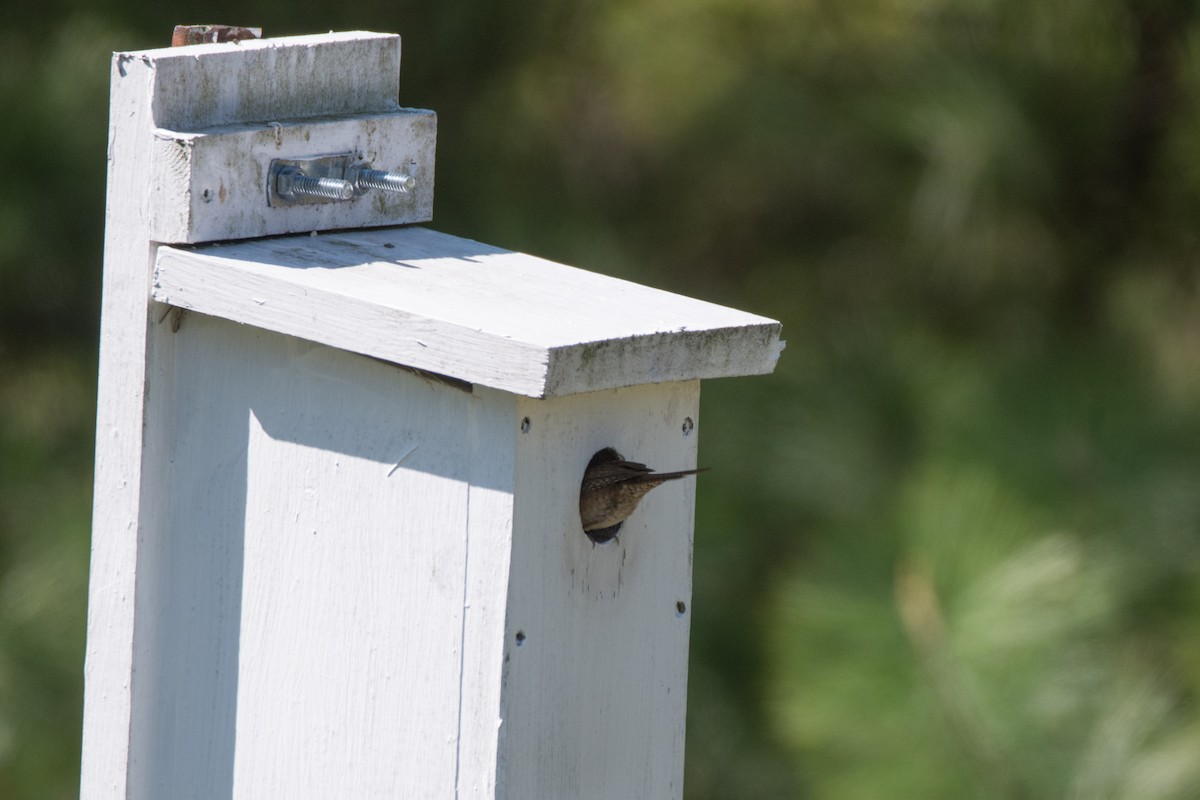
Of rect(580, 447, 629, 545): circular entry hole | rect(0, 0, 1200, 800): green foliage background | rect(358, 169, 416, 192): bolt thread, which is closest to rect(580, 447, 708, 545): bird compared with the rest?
rect(580, 447, 629, 545): circular entry hole

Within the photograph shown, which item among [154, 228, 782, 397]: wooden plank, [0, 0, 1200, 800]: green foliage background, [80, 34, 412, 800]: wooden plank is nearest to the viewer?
[154, 228, 782, 397]: wooden plank

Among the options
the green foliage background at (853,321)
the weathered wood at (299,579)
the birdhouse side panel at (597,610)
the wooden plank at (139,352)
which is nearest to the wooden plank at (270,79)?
the wooden plank at (139,352)

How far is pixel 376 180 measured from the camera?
82cm

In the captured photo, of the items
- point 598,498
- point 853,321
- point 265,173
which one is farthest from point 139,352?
point 853,321

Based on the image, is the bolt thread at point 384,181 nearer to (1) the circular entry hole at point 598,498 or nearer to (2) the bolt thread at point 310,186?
(2) the bolt thread at point 310,186

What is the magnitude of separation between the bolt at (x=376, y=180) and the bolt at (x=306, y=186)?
14 mm

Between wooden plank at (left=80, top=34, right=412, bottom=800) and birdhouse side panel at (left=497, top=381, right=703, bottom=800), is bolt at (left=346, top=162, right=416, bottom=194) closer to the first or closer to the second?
wooden plank at (left=80, top=34, right=412, bottom=800)

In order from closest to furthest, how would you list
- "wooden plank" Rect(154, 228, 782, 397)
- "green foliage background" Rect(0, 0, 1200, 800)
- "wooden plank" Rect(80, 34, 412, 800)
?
"wooden plank" Rect(154, 228, 782, 397), "wooden plank" Rect(80, 34, 412, 800), "green foliage background" Rect(0, 0, 1200, 800)

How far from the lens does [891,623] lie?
1.68 m

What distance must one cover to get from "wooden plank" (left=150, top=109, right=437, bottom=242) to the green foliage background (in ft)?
2.99

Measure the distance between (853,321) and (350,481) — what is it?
157 centimetres

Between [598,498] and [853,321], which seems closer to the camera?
[598,498]

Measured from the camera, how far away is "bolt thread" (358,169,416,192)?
0.82 metres

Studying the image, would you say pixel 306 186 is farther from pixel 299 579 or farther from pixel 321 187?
pixel 299 579
